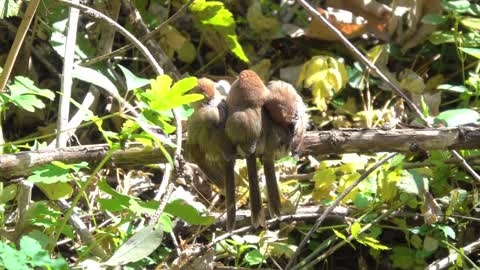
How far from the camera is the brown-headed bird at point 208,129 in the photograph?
3.14 m

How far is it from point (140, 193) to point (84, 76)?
4.83 feet

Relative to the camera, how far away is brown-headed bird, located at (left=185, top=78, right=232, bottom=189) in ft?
10.3

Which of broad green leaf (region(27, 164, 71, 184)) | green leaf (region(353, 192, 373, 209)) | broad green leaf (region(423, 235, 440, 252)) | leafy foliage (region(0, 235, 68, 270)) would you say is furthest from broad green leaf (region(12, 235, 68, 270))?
broad green leaf (region(423, 235, 440, 252))

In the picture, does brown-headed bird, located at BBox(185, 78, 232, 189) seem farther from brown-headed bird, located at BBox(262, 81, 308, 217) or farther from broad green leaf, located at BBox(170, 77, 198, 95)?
broad green leaf, located at BBox(170, 77, 198, 95)

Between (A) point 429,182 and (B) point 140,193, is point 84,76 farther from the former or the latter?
(A) point 429,182

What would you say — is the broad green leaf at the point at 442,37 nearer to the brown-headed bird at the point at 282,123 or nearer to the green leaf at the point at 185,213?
the brown-headed bird at the point at 282,123

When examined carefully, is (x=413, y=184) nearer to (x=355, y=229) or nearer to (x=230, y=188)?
(x=355, y=229)

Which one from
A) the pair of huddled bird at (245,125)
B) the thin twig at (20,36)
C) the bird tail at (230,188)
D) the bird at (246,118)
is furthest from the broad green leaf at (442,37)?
the thin twig at (20,36)

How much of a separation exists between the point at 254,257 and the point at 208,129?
688mm

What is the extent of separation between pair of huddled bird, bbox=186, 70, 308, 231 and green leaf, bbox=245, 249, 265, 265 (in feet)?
1.04

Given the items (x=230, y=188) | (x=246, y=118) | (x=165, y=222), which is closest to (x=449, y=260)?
(x=230, y=188)

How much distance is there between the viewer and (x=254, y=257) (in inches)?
140

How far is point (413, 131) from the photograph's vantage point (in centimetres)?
322

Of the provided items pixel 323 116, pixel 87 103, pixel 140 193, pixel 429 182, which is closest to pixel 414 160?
pixel 429 182
